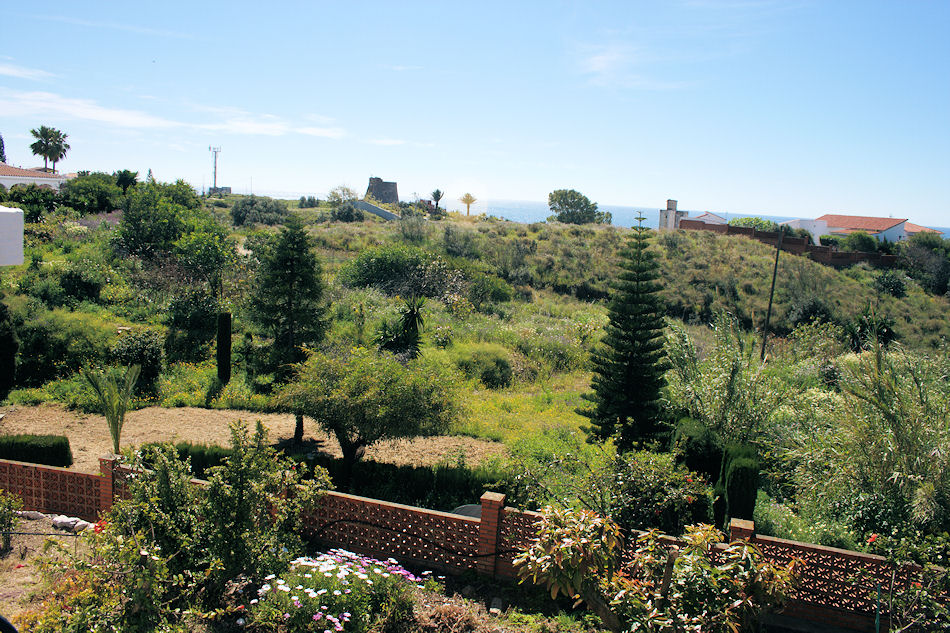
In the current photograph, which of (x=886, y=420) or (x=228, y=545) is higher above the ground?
(x=886, y=420)

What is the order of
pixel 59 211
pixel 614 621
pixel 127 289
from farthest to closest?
1. pixel 59 211
2. pixel 127 289
3. pixel 614 621

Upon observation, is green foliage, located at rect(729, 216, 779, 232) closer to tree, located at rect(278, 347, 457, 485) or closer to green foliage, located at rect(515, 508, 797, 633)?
tree, located at rect(278, 347, 457, 485)

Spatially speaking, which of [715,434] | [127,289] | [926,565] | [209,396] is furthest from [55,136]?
[926,565]

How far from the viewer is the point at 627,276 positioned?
443 inches

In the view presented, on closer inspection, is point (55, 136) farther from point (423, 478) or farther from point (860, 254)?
point (860, 254)

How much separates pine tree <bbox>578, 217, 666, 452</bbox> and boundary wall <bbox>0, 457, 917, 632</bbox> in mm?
5246

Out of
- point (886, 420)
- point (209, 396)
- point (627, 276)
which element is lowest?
point (209, 396)

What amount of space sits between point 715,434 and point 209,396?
9735mm

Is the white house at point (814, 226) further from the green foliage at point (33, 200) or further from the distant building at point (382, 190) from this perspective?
the green foliage at point (33, 200)

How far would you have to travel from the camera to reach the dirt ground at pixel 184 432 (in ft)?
32.6

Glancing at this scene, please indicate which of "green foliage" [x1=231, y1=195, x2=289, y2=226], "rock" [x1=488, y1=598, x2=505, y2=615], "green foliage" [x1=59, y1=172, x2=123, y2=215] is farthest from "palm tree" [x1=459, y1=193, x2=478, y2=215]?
"rock" [x1=488, y1=598, x2=505, y2=615]

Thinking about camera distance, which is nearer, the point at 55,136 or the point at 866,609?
the point at 866,609

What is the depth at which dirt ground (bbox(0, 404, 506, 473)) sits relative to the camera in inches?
391

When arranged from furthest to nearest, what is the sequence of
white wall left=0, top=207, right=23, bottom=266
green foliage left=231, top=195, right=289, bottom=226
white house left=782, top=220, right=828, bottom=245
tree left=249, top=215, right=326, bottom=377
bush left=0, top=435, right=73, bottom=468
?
white house left=782, top=220, right=828, bottom=245 → green foliage left=231, top=195, right=289, bottom=226 → tree left=249, top=215, right=326, bottom=377 → bush left=0, top=435, right=73, bottom=468 → white wall left=0, top=207, right=23, bottom=266
